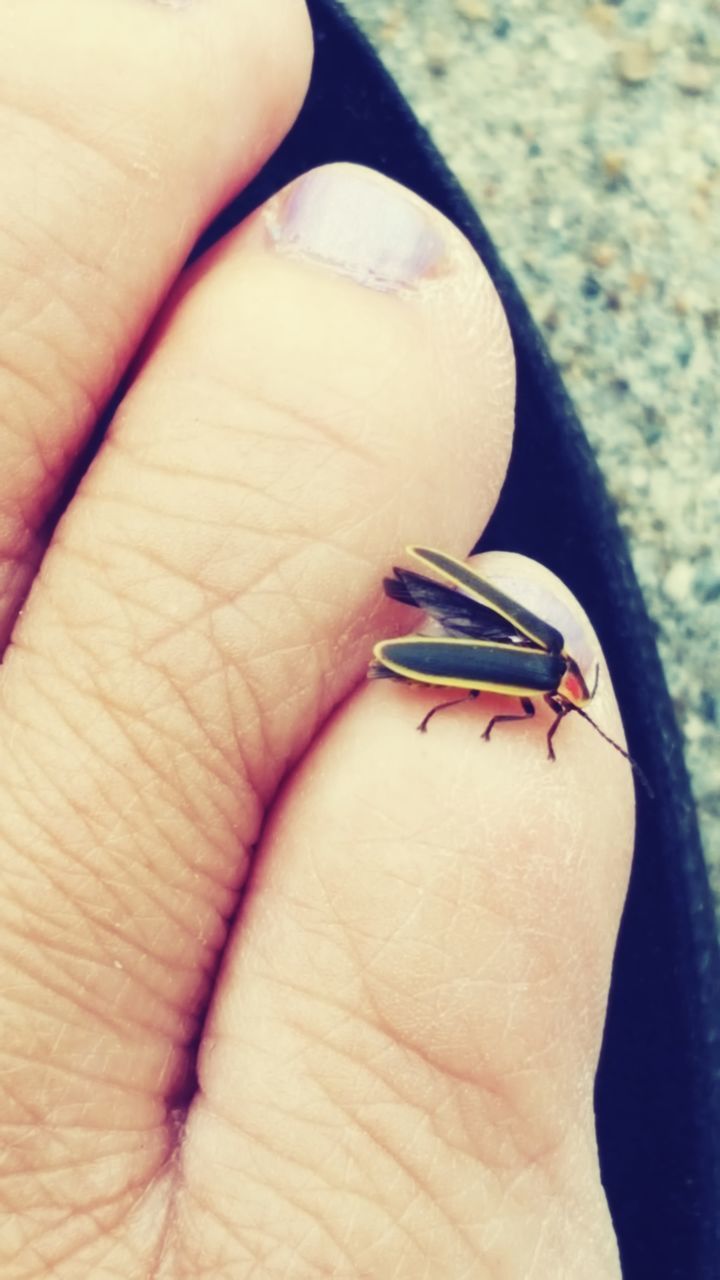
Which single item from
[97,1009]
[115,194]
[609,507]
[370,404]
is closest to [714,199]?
[609,507]

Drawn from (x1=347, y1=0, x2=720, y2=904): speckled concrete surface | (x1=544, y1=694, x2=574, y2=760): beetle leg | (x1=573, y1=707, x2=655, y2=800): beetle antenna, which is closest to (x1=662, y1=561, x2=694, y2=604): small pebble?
(x1=347, y1=0, x2=720, y2=904): speckled concrete surface

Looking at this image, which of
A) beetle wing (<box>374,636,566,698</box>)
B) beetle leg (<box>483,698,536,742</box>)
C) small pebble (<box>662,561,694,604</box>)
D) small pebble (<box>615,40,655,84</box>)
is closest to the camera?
beetle wing (<box>374,636,566,698</box>)

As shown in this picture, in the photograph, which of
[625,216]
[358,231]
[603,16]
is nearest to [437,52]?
[603,16]

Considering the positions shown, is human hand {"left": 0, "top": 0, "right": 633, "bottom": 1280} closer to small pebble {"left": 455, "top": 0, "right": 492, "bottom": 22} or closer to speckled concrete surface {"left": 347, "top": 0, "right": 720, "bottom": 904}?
speckled concrete surface {"left": 347, "top": 0, "right": 720, "bottom": 904}

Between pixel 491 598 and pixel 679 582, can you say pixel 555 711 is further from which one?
pixel 679 582

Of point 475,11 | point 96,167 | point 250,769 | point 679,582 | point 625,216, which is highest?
point 475,11

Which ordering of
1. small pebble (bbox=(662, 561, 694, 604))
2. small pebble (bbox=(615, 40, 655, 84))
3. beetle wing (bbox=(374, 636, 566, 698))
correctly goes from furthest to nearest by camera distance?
small pebble (bbox=(615, 40, 655, 84)), small pebble (bbox=(662, 561, 694, 604)), beetle wing (bbox=(374, 636, 566, 698))

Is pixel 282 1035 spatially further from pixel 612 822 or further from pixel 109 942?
pixel 612 822
